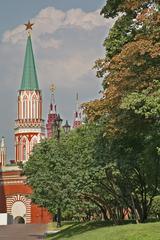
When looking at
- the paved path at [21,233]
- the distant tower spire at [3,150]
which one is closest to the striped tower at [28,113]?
the distant tower spire at [3,150]

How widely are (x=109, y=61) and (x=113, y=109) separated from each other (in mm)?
1947

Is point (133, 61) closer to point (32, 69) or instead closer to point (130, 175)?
point (130, 175)

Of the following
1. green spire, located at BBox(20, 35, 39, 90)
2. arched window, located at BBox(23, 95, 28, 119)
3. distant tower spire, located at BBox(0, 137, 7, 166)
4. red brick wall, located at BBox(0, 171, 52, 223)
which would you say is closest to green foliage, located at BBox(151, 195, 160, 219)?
red brick wall, located at BBox(0, 171, 52, 223)

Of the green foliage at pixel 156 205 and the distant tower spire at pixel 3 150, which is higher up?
the distant tower spire at pixel 3 150

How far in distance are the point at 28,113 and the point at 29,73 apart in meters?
7.53

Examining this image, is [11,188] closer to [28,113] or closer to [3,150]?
[28,113]

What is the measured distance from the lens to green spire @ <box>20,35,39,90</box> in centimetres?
11944

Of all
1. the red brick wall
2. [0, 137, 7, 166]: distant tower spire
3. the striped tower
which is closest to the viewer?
the red brick wall

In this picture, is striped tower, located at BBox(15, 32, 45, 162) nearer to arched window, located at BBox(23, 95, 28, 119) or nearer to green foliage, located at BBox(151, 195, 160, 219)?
arched window, located at BBox(23, 95, 28, 119)

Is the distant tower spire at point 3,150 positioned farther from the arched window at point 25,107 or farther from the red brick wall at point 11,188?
the red brick wall at point 11,188

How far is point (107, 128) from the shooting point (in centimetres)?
2588

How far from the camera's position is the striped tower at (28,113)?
119562 millimetres

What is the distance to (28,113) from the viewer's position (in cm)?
12131

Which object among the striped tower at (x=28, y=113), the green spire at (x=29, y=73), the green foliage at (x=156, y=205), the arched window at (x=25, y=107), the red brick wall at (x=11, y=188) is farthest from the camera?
the arched window at (x=25, y=107)
